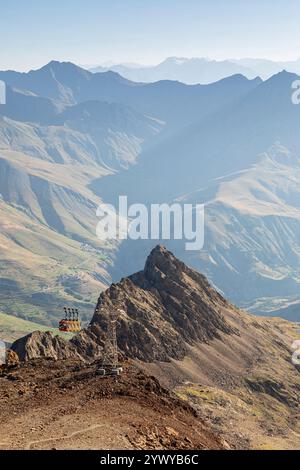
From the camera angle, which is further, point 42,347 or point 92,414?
point 42,347

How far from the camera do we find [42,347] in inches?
5886

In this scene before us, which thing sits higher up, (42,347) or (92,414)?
(92,414)

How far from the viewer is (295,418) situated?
587 feet

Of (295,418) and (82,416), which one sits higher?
(82,416)

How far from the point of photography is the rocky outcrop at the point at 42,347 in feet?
478

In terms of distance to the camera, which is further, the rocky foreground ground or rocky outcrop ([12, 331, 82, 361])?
rocky outcrop ([12, 331, 82, 361])

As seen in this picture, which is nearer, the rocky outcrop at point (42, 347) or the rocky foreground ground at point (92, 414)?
the rocky foreground ground at point (92, 414)

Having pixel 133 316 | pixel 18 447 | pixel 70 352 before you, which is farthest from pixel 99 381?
pixel 133 316

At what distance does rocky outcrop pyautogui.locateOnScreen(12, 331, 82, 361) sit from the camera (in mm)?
145750

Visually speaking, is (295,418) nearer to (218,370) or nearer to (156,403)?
(218,370)
